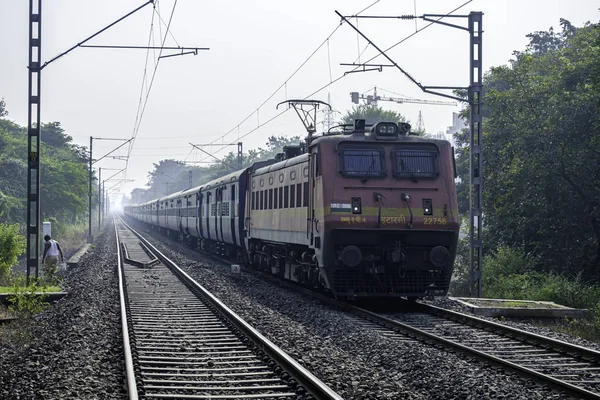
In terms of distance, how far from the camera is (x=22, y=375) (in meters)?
8.53

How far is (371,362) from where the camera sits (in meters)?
9.28

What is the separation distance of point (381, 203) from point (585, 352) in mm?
5482

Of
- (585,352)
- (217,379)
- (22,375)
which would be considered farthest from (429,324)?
(22,375)

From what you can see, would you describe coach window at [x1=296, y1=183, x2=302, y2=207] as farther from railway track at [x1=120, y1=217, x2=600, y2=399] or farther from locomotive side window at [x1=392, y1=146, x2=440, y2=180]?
railway track at [x1=120, y1=217, x2=600, y2=399]

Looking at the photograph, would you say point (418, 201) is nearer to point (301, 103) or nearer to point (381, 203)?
point (381, 203)

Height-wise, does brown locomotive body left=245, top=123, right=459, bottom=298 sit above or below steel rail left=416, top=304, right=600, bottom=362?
above

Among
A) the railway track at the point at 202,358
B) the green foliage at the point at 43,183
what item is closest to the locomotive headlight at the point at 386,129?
the railway track at the point at 202,358

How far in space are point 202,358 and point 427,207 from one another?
640 centimetres

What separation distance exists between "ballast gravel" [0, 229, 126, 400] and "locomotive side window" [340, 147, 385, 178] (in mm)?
4910

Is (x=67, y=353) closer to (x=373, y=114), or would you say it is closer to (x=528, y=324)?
(x=528, y=324)

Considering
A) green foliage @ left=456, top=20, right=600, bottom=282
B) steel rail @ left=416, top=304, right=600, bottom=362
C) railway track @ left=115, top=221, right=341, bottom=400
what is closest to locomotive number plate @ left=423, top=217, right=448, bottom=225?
steel rail @ left=416, top=304, right=600, bottom=362

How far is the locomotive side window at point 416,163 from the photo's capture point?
14.6m

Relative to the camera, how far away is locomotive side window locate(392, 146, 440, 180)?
14.6m

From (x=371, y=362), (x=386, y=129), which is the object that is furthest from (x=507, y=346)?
(x=386, y=129)
